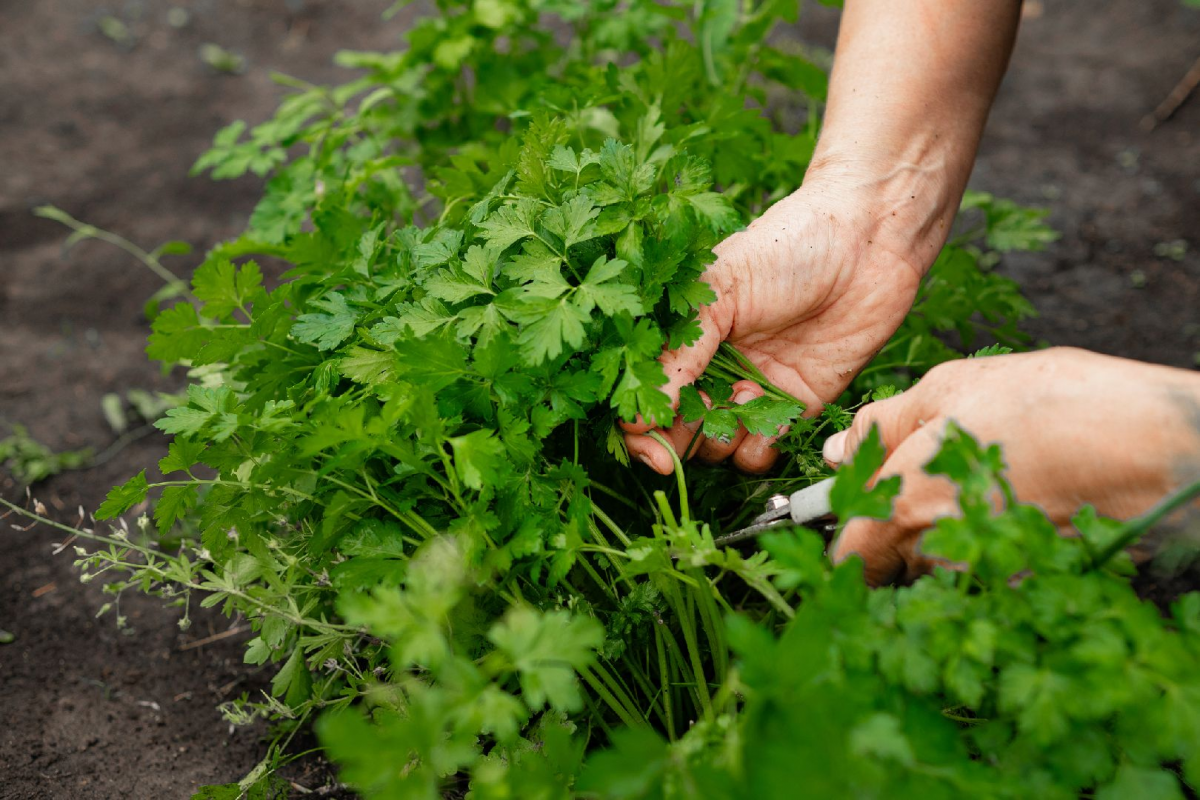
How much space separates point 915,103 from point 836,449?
1154 millimetres

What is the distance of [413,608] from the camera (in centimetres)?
116

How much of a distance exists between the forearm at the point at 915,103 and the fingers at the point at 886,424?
76cm

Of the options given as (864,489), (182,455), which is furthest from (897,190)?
(182,455)

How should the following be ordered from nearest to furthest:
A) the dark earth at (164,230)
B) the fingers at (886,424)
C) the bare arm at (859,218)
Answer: the fingers at (886,424), the bare arm at (859,218), the dark earth at (164,230)

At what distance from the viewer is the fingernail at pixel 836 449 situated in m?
1.72

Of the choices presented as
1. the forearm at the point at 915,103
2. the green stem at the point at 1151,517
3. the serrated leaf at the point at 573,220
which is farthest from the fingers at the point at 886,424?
the forearm at the point at 915,103

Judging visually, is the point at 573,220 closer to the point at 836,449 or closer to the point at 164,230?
the point at 836,449

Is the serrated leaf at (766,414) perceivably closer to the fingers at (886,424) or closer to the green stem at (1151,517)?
the fingers at (886,424)

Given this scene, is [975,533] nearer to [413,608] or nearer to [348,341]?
[413,608]

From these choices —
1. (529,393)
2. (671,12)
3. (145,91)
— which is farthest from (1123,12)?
(145,91)

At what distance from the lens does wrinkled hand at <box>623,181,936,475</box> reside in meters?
1.87

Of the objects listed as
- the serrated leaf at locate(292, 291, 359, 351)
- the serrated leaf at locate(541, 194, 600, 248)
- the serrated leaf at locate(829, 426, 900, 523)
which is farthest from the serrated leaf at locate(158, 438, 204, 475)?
the serrated leaf at locate(829, 426, 900, 523)

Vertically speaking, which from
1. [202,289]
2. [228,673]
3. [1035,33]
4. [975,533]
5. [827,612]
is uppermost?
[1035,33]

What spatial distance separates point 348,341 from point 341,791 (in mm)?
1015
